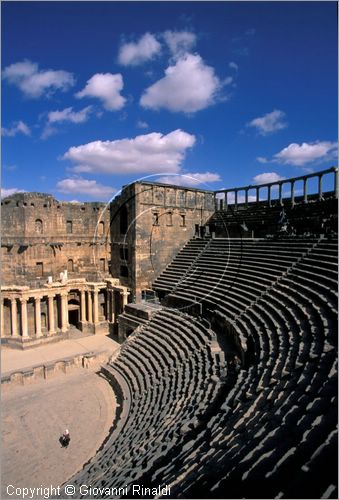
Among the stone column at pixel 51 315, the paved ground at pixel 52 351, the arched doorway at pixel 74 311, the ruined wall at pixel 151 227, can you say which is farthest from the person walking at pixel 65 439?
the arched doorway at pixel 74 311

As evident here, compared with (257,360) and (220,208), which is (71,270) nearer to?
(220,208)

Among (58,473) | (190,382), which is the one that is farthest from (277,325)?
(58,473)

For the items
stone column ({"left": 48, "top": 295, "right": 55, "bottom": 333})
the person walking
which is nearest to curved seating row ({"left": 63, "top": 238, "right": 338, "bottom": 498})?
the person walking

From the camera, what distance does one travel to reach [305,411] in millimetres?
5906

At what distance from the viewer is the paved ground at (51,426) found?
10352mm

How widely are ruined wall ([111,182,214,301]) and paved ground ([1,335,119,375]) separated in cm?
429

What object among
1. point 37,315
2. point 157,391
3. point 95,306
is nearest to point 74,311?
point 95,306

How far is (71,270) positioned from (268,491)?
24.9 m

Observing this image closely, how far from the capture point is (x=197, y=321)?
1695 centimetres

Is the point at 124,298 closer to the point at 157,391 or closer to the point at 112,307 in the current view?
the point at 112,307

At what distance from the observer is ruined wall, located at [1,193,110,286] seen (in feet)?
79.0

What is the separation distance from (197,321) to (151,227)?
→ 9.64m

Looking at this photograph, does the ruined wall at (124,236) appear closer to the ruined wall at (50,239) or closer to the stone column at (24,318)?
the ruined wall at (50,239)

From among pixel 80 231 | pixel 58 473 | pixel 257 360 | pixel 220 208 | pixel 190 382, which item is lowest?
pixel 58 473
